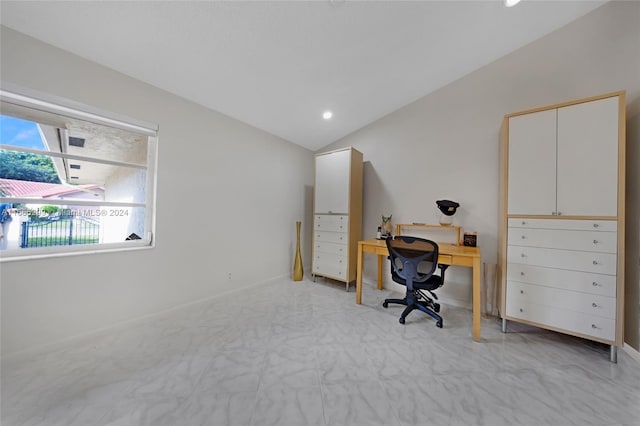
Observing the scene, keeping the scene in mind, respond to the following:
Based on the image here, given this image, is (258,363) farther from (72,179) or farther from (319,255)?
(72,179)

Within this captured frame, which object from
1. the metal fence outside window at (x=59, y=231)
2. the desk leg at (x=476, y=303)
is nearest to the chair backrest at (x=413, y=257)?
the desk leg at (x=476, y=303)

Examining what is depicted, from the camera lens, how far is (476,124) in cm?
264

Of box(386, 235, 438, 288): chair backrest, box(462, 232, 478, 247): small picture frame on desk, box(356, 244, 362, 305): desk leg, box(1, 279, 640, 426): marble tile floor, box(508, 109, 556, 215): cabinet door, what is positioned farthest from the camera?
box(356, 244, 362, 305): desk leg

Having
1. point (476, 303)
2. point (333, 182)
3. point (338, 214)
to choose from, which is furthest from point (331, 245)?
point (476, 303)

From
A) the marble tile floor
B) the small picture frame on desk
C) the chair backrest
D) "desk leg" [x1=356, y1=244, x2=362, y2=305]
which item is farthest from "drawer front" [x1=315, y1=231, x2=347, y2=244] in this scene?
the small picture frame on desk

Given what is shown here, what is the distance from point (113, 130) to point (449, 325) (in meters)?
3.92

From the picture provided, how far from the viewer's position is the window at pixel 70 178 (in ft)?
5.27

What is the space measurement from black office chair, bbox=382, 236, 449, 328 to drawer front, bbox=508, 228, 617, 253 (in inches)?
28.1

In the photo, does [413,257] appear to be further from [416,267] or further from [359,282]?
[359,282]

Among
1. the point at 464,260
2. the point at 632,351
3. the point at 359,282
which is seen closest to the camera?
the point at 632,351

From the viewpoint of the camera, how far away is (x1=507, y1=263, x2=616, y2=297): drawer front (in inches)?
66.8

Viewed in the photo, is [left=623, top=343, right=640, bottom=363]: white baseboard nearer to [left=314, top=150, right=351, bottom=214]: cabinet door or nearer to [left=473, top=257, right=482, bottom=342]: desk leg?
[left=473, top=257, right=482, bottom=342]: desk leg

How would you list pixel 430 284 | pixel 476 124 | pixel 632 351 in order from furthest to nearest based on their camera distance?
pixel 476 124, pixel 430 284, pixel 632 351

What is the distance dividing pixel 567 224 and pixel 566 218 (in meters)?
0.05
